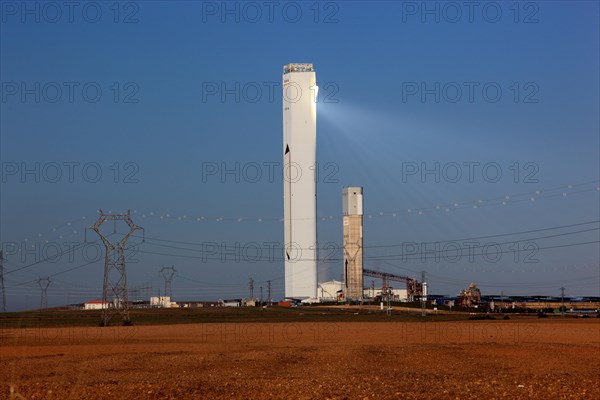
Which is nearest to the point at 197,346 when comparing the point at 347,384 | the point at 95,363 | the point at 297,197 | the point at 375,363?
the point at 95,363

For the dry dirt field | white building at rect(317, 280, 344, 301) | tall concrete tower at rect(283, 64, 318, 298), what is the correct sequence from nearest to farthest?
1. the dry dirt field
2. tall concrete tower at rect(283, 64, 318, 298)
3. white building at rect(317, 280, 344, 301)

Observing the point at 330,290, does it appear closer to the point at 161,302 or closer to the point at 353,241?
the point at 353,241

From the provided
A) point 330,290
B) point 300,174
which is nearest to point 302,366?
point 300,174

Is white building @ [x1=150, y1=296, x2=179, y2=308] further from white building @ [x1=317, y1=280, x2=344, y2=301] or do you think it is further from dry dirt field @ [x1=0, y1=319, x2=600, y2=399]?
dry dirt field @ [x1=0, y1=319, x2=600, y2=399]

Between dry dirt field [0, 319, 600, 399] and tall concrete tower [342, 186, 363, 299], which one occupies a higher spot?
tall concrete tower [342, 186, 363, 299]

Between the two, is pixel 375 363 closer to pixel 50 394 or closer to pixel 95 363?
A: pixel 95 363

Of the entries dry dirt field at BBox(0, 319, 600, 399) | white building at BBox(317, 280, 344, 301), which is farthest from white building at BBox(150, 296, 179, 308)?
dry dirt field at BBox(0, 319, 600, 399)

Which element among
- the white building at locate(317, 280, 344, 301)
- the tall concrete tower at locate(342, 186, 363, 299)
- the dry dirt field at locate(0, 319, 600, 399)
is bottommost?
the dry dirt field at locate(0, 319, 600, 399)
